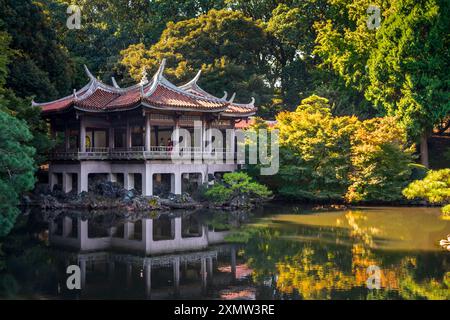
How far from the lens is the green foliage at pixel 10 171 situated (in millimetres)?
17250

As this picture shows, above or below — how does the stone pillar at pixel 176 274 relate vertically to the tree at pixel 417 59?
below

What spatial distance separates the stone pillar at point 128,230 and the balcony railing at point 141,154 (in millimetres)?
5290

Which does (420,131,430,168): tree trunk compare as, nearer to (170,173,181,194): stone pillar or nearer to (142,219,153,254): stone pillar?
(170,173,181,194): stone pillar

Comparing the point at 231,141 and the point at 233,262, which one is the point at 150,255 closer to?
the point at 233,262

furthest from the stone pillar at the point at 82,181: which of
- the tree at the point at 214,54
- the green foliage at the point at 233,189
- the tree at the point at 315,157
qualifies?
the tree at the point at 214,54

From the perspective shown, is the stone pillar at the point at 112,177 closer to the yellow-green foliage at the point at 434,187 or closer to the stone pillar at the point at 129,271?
the stone pillar at the point at 129,271

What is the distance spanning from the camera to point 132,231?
19438mm

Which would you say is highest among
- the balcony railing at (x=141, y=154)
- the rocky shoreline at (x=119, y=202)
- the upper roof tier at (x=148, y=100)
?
the upper roof tier at (x=148, y=100)

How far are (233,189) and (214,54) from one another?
16.1 m

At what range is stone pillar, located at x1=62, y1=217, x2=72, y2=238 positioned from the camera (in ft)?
62.1

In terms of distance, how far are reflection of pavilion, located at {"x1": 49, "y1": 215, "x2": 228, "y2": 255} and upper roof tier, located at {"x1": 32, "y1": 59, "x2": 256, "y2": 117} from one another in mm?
6573
